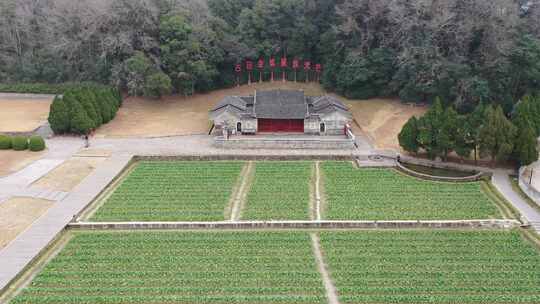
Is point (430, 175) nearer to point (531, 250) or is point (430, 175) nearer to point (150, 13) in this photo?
point (531, 250)

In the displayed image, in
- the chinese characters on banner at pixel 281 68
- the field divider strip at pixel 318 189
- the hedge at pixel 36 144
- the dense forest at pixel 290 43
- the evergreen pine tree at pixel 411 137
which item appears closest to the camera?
the field divider strip at pixel 318 189

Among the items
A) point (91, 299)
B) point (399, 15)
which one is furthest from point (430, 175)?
point (91, 299)

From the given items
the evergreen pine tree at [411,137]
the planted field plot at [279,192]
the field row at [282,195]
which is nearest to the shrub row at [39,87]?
the field row at [282,195]

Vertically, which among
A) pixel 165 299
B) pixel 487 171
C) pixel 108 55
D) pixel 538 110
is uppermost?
pixel 108 55

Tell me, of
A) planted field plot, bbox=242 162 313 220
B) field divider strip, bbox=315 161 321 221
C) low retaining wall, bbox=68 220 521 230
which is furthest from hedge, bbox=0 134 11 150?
field divider strip, bbox=315 161 321 221

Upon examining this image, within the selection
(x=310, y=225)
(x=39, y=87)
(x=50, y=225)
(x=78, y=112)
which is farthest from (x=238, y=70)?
(x=50, y=225)

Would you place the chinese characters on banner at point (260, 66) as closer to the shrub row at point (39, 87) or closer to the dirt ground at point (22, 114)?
the shrub row at point (39, 87)

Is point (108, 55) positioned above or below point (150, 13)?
below
